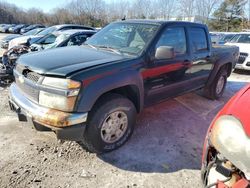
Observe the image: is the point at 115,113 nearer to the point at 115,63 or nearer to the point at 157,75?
the point at 115,63

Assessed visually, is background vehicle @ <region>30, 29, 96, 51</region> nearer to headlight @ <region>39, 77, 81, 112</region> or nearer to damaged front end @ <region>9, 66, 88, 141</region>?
damaged front end @ <region>9, 66, 88, 141</region>

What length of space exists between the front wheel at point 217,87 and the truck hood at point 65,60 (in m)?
3.05

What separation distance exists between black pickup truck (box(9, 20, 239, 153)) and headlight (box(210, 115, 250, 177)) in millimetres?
1496

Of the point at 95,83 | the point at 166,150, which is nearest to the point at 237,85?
the point at 166,150

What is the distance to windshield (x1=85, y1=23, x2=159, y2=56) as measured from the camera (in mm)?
3673

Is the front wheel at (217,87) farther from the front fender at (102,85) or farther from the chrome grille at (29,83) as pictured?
the chrome grille at (29,83)

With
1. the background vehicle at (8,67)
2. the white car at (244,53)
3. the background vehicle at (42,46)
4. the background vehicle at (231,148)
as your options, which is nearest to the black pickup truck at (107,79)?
the background vehicle at (231,148)

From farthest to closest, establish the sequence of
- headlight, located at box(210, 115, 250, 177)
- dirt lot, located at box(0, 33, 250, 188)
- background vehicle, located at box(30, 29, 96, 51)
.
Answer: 1. background vehicle, located at box(30, 29, 96, 51)
2. dirt lot, located at box(0, 33, 250, 188)
3. headlight, located at box(210, 115, 250, 177)

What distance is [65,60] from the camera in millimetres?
3182

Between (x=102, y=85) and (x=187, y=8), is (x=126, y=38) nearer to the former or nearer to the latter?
(x=102, y=85)

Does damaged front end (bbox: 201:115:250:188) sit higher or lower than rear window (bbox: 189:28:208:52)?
lower

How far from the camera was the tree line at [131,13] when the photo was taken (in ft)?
126

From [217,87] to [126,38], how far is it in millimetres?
2975

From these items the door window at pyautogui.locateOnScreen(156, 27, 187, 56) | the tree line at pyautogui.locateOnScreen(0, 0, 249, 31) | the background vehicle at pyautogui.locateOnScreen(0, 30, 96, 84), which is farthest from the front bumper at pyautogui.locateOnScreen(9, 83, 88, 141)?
the tree line at pyautogui.locateOnScreen(0, 0, 249, 31)
